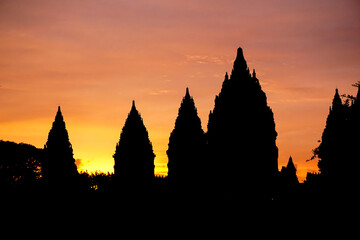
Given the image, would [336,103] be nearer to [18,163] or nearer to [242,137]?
[242,137]

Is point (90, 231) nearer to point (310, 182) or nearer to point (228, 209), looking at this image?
point (228, 209)

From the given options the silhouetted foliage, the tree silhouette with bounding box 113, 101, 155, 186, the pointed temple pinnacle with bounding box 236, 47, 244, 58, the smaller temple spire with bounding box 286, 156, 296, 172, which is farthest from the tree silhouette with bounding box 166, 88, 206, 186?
the silhouetted foliage

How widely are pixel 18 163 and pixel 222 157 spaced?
28.4 m

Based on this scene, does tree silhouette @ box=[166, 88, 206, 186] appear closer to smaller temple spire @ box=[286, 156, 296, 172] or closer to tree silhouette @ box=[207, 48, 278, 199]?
tree silhouette @ box=[207, 48, 278, 199]

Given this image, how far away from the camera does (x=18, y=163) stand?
53469 millimetres

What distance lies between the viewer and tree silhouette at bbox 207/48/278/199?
108 feet

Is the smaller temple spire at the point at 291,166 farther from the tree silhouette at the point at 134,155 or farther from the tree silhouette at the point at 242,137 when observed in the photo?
the tree silhouette at the point at 134,155

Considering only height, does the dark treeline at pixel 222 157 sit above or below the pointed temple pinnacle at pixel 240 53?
below

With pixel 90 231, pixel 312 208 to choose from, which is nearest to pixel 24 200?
pixel 90 231

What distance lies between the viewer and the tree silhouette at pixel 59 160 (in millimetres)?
38250

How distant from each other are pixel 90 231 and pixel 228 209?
1063 cm

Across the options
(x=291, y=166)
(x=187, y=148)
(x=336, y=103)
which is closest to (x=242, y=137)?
(x=187, y=148)

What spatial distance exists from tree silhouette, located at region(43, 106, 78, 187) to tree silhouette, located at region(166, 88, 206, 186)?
8.03 metres

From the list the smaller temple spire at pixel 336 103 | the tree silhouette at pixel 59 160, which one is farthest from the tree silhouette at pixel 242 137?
the tree silhouette at pixel 59 160
